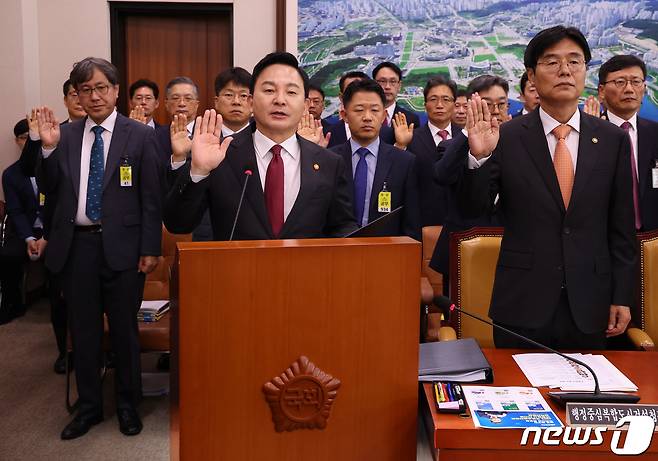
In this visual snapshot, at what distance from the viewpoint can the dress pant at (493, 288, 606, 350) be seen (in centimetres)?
193

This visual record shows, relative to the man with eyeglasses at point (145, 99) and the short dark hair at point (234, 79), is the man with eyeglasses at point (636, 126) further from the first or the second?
the man with eyeglasses at point (145, 99)

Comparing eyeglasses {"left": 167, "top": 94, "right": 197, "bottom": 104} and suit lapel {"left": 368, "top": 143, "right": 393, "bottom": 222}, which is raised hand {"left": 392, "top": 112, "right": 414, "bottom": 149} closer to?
suit lapel {"left": 368, "top": 143, "right": 393, "bottom": 222}

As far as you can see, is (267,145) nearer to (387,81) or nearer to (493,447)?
(493,447)

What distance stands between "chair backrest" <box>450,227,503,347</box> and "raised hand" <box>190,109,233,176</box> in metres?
1.01

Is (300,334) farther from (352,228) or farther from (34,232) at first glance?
(34,232)

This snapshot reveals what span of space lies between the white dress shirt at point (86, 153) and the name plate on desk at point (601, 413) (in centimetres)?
224

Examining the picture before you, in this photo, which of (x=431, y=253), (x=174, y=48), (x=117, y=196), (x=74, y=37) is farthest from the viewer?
(x=174, y=48)

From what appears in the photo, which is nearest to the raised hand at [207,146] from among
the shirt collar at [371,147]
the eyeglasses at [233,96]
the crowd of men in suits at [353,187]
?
the crowd of men in suits at [353,187]

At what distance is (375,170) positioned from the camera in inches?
125

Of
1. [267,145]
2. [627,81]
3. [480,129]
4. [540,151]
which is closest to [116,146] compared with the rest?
[267,145]

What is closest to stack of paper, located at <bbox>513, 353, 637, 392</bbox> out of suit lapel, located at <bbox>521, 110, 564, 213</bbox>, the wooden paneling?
suit lapel, located at <bbox>521, 110, 564, 213</bbox>

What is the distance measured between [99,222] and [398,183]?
1366 millimetres

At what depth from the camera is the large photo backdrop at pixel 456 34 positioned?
205 inches

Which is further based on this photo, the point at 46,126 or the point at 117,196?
the point at 117,196
